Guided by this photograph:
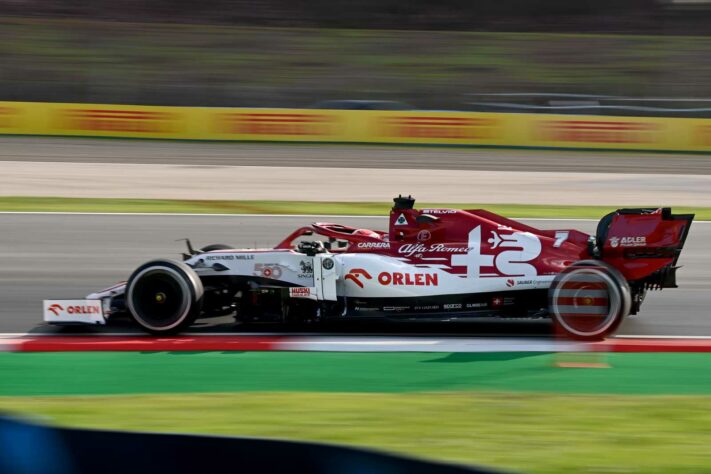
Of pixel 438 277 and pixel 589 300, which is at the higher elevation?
pixel 438 277

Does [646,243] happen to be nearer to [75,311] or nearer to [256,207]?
[75,311]

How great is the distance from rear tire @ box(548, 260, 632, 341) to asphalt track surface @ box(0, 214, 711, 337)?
21.6 inches

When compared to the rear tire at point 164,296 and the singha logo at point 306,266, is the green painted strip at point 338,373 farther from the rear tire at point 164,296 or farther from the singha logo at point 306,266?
the singha logo at point 306,266

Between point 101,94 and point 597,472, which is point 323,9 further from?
point 597,472

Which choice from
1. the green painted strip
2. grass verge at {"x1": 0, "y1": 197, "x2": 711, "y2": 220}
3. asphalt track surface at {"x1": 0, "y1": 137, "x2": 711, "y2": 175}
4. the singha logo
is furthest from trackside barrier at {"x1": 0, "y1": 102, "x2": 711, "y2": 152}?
the green painted strip

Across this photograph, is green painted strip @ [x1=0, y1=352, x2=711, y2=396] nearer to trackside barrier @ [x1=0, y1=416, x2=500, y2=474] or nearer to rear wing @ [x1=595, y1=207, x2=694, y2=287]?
rear wing @ [x1=595, y1=207, x2=694, y2=287]

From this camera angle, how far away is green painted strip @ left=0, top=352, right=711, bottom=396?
695 centimetres

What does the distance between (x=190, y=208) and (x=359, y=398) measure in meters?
9.53

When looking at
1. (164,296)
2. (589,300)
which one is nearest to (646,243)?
(589,300)

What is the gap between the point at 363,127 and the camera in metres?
25.8

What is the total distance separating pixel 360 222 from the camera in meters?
14.5

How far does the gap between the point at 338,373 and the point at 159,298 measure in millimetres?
1867

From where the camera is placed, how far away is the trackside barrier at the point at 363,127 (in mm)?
25250

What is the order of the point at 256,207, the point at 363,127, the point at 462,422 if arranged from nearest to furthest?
the point at 462,422
the point at 256,207
the point at 363,127
